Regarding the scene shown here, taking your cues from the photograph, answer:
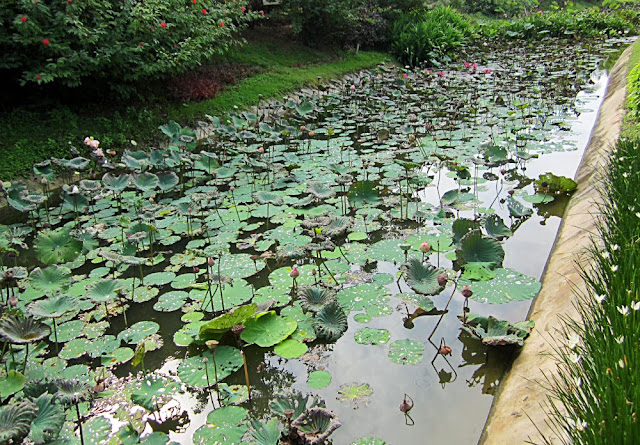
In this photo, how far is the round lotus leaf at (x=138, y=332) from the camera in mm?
2920

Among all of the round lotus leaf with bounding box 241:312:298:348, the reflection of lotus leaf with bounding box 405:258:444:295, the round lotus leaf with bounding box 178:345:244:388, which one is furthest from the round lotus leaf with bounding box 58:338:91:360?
the reflection of lotus leaf with bounding box 405:258:444:295

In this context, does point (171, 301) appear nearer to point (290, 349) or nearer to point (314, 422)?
point (290, 349)

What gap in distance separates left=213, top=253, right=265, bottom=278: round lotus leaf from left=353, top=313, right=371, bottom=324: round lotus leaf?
866 mm

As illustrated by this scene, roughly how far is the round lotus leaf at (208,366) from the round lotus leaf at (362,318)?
0.72m

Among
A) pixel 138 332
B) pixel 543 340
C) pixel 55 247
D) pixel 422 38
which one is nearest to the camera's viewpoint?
pixel 543 340

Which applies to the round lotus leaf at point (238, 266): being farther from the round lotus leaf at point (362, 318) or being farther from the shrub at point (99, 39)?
the shrub at point (99, 39)

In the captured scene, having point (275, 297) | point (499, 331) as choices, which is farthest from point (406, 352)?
point (275, 297)

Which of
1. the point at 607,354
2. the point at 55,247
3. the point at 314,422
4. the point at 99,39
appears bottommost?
the point at 55,247

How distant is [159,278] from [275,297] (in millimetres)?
916

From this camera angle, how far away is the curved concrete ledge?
1.97 m

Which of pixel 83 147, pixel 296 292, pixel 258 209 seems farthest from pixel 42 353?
pixel 83 147

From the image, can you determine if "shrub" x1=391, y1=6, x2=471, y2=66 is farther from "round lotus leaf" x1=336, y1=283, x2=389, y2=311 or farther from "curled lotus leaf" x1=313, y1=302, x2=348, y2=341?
"curled lotus leaf" x1=313, y1=302, x2=348, y2=341

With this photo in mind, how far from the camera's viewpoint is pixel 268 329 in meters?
2.83

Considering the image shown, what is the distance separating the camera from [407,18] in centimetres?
1284
